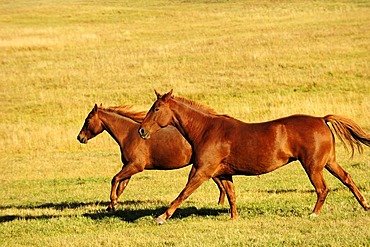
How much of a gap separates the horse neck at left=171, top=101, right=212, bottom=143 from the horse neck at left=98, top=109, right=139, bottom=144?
2567mm

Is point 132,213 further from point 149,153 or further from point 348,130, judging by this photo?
point 348,130

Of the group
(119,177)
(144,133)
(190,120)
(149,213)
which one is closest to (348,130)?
(190,120)

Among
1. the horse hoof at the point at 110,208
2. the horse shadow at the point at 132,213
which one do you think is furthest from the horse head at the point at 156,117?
the horse hoof at the point at 110,208

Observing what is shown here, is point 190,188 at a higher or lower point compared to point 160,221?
higher

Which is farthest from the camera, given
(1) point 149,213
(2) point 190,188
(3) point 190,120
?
(1) point 149,213

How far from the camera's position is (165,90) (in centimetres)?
3366

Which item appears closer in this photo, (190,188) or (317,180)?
(190,188)

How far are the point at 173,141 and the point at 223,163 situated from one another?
252cm

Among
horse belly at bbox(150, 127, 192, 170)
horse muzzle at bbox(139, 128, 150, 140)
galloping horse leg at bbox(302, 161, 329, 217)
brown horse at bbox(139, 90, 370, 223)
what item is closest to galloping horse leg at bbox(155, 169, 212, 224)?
brown horse at bbox(139, 90, 370, 223)

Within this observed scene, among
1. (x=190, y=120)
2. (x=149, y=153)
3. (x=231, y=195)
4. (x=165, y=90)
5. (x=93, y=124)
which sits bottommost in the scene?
(x=165, y=90)

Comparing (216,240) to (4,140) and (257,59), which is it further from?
(257,59)

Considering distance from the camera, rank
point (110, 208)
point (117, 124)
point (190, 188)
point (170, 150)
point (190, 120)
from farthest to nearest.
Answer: point (117, 124)
point (170, 150)
point (110, 208)
point (190, 120)
point (190, 188)

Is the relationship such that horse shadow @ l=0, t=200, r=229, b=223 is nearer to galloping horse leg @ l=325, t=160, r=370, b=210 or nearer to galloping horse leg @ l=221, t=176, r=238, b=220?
galloping horse leg @ l=221, t=176, r=238, b=220

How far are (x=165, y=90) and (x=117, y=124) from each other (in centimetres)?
1993
